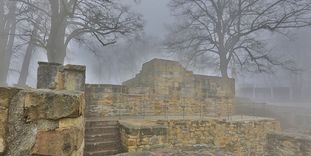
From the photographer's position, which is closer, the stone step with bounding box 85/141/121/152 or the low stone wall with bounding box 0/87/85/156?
the low stone wall with bounding box 0/87/85/156

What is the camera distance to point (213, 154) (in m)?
5.77

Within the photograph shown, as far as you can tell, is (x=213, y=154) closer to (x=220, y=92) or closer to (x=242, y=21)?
(x=220, y=92)

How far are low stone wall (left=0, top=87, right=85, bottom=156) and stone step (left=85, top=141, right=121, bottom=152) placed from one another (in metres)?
4.91

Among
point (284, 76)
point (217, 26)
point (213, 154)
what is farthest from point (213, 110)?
point (284, 76)

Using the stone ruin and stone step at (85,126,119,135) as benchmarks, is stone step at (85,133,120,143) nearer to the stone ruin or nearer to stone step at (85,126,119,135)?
the stone ruin

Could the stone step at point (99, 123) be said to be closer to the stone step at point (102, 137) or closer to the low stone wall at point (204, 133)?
the low stone wall at point (204, 133)

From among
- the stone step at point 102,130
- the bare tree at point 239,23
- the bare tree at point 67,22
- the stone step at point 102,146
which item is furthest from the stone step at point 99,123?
the bare tree at point 239,23

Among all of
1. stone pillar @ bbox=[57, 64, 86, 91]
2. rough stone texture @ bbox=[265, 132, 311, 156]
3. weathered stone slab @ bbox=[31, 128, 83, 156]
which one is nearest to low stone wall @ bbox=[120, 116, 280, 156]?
rough stone texture @ bbox=[265, 132, 311, 156]

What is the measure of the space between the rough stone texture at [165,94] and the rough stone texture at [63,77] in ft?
6.21

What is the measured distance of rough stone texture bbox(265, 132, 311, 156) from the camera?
8.15m

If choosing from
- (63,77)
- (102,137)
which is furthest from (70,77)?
(102,137)

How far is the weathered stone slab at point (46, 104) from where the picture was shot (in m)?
→ 1.38

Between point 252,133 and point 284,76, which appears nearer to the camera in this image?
point 252,133

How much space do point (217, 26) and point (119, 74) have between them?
2747cm
